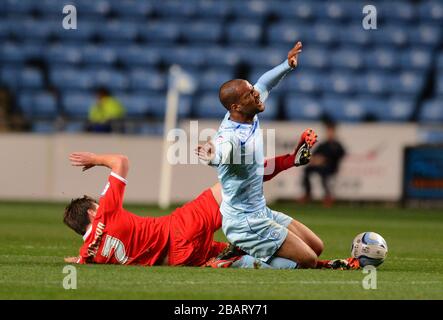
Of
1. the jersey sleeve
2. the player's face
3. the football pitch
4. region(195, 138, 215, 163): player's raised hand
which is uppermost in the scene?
the player's face

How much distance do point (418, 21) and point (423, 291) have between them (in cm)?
2024

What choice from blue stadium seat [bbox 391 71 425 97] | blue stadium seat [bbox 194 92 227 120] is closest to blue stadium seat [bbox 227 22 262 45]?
blue stadium seat [bbox 194 92 227 120]

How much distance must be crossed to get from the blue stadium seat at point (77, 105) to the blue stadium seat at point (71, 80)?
35cm

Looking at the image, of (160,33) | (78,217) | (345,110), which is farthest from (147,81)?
(78,217)

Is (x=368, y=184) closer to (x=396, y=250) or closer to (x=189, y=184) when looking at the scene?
(x=189, y=184)

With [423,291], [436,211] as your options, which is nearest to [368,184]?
[436,211]

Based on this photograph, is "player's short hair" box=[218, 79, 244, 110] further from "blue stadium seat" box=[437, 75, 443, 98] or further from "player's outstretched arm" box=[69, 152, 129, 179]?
"blue stadium seat" box=[437, 75, 443, 98]

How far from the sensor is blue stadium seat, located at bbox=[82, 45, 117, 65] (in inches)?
1033

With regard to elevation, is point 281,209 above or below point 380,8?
below

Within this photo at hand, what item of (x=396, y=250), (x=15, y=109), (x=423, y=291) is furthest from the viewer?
(x=15, y=109)

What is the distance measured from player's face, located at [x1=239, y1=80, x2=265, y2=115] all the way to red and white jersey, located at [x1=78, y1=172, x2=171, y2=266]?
1246 mm

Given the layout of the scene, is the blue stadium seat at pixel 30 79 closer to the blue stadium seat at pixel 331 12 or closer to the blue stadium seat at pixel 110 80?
the blue stadium seat at pixel 110 80

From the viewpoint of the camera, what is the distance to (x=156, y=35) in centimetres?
2691

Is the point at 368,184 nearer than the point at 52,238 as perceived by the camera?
No
